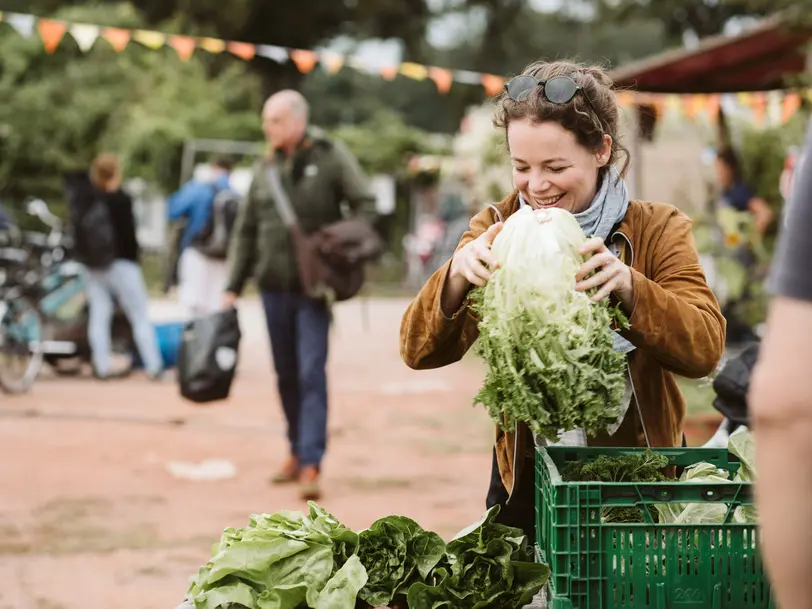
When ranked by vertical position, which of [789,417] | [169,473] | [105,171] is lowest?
[169,473]

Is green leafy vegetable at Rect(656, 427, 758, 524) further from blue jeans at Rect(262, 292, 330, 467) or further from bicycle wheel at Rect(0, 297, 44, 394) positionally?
bicycle wheel at Rect(0, 297, 44, 394)

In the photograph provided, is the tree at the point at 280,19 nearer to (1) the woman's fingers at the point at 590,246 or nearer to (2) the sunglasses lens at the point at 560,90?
(2) the sunglasses lens at the point at 560,90

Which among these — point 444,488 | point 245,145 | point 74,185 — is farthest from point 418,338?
point 245,145

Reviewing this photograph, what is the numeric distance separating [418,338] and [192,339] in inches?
197

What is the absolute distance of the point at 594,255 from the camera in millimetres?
2664

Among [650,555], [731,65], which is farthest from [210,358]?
[731,65]

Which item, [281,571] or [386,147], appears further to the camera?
[386,147]

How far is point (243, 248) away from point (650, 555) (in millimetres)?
6047

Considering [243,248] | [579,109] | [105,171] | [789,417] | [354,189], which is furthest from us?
[105,171]

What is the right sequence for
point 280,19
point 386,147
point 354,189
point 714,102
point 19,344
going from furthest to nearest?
1. point 386,147
2. point 280,19
3. point 714,102
4. point 19,344
5. point 354,189

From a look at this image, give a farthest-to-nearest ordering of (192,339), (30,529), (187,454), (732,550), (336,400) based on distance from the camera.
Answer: (336,400), (187,454), (192,339), (30,529), (732,550)

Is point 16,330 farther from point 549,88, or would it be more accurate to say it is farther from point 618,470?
point 618,470

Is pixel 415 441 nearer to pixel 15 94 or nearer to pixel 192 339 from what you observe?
pixel 192 339

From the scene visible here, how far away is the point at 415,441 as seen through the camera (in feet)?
33.4
